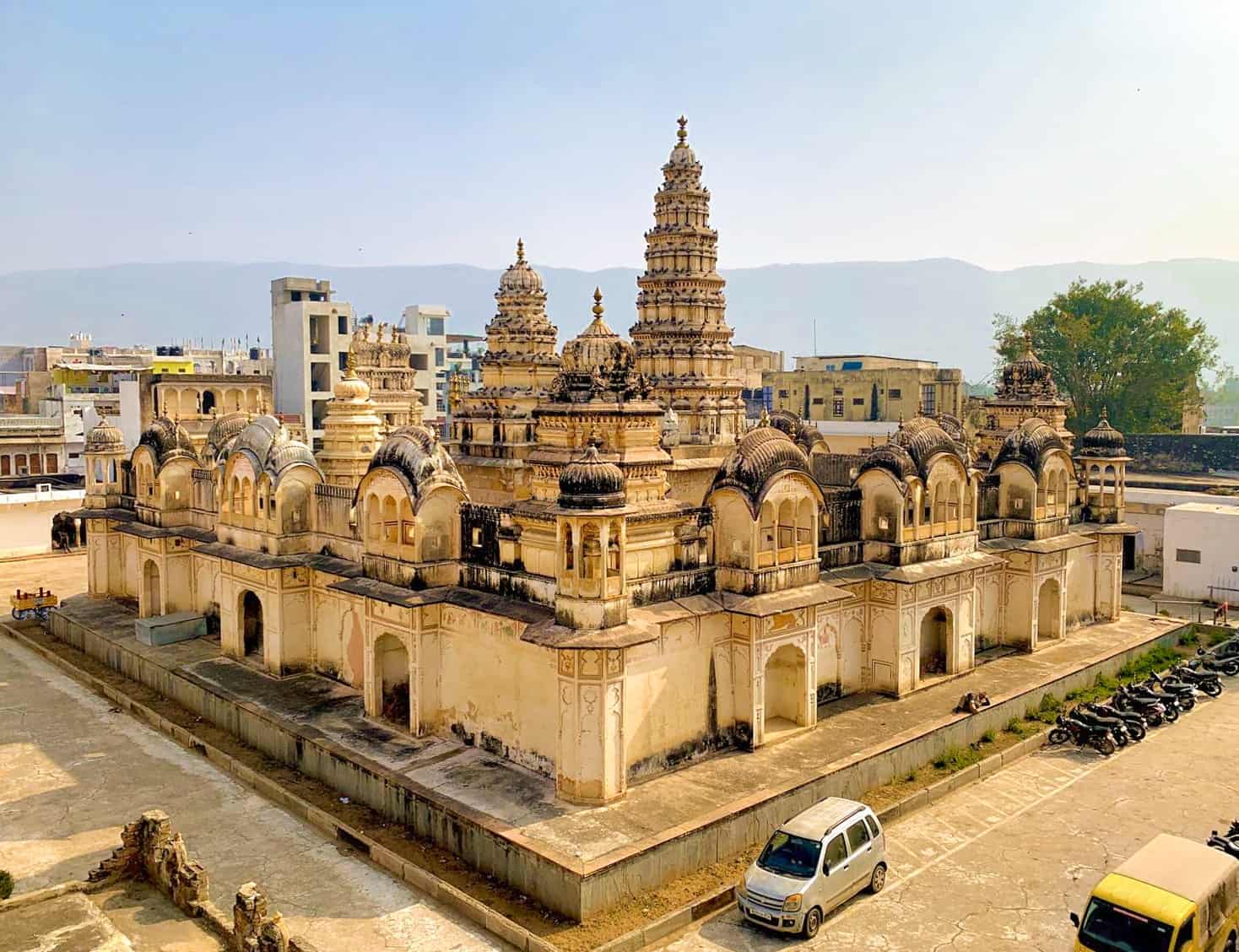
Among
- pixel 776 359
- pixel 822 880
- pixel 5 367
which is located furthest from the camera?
pixel 5 367

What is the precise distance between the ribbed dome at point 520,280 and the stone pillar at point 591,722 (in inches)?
763

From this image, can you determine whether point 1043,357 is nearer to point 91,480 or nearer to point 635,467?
point 635,467

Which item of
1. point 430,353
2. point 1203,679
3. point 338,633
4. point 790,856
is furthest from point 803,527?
point 430,353

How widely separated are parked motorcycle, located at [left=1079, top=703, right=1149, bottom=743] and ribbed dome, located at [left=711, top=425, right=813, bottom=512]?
8109mm

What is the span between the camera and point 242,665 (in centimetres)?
2400

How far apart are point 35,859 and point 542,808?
309 inches

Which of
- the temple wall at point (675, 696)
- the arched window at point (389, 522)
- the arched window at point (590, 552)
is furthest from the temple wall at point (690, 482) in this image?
the arched window at point (590, 552)

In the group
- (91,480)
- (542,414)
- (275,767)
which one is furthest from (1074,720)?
(91,480)

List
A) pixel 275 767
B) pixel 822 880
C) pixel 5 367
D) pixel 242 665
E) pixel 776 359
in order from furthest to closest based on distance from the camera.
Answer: pixel 5 367 → pixel 776 359 → pixel 242 665 → pixel 275 767 → pixel 822 880

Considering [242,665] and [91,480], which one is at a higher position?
[91,480]

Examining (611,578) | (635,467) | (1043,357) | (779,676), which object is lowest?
(779,676)

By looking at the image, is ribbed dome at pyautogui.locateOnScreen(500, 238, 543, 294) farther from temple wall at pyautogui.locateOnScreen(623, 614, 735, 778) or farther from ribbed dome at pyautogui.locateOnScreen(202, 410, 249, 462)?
temple wall at pyautogui.locateOnScreen(623, 614, 735, 778)

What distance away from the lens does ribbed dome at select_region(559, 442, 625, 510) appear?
622 inches

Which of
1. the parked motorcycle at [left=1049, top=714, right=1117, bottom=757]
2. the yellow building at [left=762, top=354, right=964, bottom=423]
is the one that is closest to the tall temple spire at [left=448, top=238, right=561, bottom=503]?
the parked motorcycle at [left=1049, top=714, right=1117, bottom=757]
